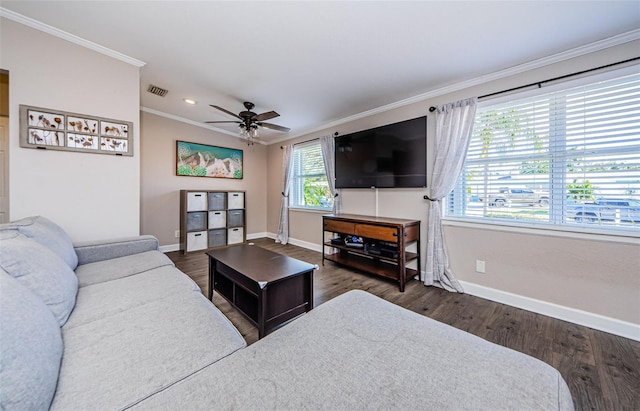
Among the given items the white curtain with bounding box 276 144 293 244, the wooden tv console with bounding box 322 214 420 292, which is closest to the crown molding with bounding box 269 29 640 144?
the wooden tv console with bounding box 322 214 420 292

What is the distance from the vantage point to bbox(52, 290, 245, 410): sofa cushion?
0.73 meters

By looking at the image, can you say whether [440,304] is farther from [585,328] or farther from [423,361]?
[423,361]

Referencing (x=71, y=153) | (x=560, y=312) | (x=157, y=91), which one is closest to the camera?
(x=560, y=312)

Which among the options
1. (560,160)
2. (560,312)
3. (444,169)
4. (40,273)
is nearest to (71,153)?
(40,273)

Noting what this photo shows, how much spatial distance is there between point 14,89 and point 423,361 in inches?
135

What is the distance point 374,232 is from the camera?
2.91 m

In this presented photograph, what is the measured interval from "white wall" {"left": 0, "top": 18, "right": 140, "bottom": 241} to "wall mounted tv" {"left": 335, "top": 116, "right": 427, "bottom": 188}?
2700 mm

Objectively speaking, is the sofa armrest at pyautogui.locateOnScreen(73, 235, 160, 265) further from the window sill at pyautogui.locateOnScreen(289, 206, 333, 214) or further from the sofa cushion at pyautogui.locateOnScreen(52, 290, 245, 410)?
the window sill at pyautogui.locateOnScreen(289, 206, 333, 214)

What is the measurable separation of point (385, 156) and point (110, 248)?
10.5ft

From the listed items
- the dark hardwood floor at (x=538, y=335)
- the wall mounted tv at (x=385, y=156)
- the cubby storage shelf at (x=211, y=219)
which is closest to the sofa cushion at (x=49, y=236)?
the dark hardwood floor at (x=538, y=335)

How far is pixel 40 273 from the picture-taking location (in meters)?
1.15

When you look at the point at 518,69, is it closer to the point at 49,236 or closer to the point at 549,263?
the point at 549,263

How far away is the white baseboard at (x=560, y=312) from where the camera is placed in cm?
183

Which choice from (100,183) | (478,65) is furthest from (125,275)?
(478,65)
